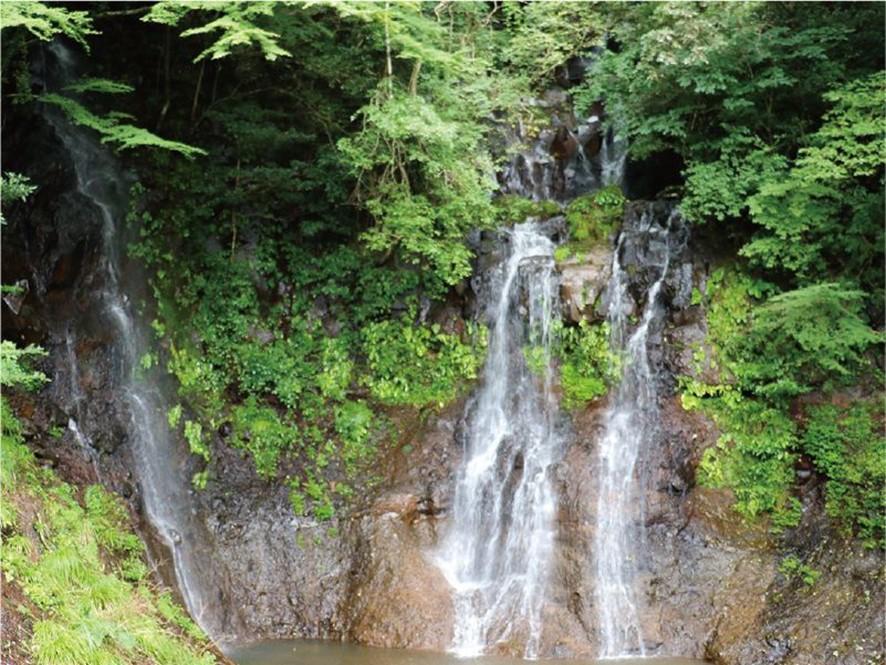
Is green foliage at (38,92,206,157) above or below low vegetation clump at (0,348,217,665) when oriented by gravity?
above

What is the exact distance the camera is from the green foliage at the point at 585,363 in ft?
35.8

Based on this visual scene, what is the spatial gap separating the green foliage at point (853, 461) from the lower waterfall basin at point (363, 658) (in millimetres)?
2607

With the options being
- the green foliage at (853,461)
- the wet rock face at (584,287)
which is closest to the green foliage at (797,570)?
the green foliage at (853,461)

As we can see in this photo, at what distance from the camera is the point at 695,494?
391 inches

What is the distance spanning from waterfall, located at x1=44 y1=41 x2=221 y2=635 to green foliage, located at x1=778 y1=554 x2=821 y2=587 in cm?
692

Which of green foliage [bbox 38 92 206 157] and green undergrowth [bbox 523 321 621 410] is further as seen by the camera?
green undergrowth [bbox 523 321 621 410]

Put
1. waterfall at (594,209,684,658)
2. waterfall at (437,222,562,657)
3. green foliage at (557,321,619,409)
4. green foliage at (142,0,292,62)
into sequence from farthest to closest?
green foliage at (557,321,619,409) < waterfall at (437,222,562,657) < waterfall at (594,209,684,658) < green foliage at (142,0,292,62)

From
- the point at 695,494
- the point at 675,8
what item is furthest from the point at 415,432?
Answer: the point at 675,8

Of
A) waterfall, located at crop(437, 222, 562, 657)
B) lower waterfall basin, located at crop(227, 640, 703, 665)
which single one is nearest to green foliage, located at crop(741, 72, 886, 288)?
waterfall, located at crop(437, 222, 562, 657)

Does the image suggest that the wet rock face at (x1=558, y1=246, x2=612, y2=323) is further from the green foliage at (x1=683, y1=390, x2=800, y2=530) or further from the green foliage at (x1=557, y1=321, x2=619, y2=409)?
the green foliage at (x1=683, y1=390, x2=800, y2=530)

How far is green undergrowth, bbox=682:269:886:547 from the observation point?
9.29 meters

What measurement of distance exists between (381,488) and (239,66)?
6.71m

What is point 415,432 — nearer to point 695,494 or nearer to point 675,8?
point 695,494

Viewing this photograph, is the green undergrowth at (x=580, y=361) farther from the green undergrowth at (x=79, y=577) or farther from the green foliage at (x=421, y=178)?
the green undergrowth at (x=79, y=577)
